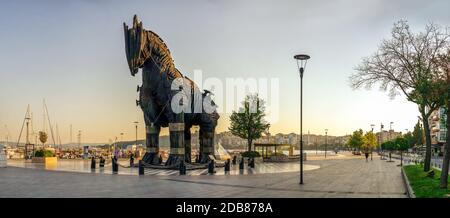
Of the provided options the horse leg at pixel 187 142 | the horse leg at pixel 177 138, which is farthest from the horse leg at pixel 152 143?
the horse leg at pixel 187 142

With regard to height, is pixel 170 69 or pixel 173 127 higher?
pixel 170 69

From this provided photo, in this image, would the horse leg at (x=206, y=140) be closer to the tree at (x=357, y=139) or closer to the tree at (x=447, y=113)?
the tree at (x=447, y=113)

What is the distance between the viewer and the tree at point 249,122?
55750mm

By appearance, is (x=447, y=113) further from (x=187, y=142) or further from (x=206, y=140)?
(x=187, y=142)

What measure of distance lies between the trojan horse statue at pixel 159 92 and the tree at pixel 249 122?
24.3 m

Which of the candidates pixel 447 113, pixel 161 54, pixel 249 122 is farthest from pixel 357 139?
pixel 447 113

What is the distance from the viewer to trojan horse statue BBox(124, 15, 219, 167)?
27281 mm

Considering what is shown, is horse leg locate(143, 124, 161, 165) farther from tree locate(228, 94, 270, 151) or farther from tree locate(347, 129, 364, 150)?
tree locate(347, 129, 364, 150)

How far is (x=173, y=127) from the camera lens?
29.3 meters

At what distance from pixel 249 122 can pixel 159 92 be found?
27739 mm

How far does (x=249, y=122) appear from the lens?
183 feet
